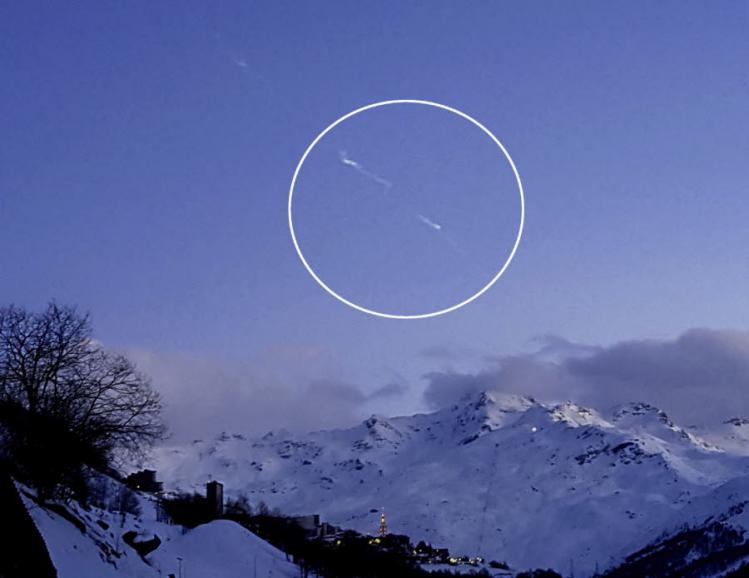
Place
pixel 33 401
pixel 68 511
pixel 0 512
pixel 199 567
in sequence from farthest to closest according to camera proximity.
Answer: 1. pixel 199 567
2. pixel 68 511
3. pixel 33 401
4. pixel 0 512

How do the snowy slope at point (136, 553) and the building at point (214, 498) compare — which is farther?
the building at point (214, 498)

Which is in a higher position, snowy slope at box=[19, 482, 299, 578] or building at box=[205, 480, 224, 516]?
building at box=[205, 480, 224, 516]

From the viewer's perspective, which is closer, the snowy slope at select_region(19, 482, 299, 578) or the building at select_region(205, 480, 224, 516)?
the snowy slope at select_region(19, 482, 299, 578)

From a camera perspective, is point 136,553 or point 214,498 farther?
point 214,498

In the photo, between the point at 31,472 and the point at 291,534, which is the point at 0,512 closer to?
the point at 31,472

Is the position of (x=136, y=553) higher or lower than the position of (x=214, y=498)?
lower

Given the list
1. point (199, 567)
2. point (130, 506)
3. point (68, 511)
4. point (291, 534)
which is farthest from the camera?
point (291, 534)

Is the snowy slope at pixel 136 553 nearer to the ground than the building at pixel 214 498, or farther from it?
nearer to the ground

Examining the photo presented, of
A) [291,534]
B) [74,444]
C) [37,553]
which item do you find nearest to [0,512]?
[37,553]
